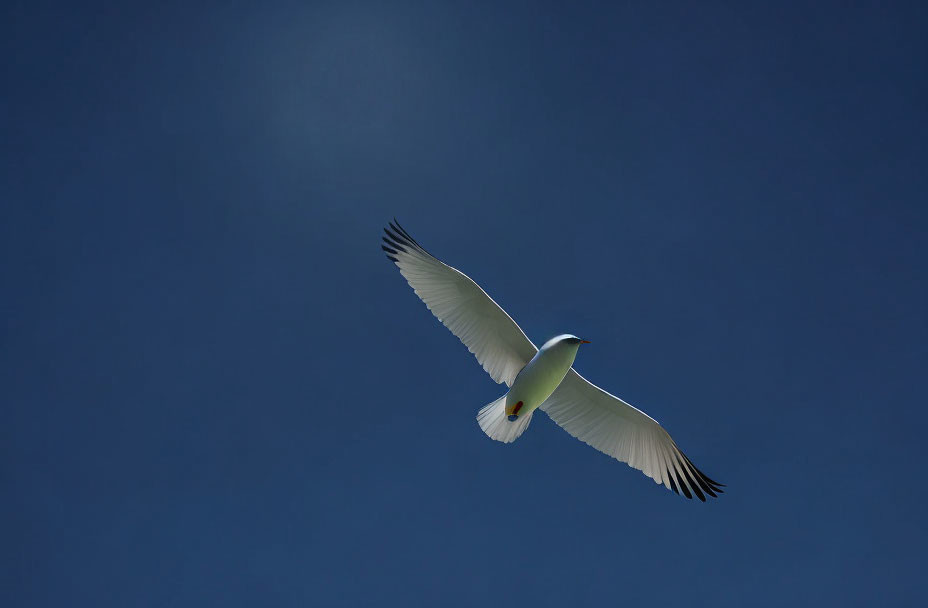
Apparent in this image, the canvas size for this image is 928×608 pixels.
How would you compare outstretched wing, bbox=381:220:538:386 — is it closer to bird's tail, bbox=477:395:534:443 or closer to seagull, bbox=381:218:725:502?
seagull, bbox=381:218:725:502

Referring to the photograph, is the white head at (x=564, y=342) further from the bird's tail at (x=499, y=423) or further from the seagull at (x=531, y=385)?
the bird's tail at (x=499, y=423)

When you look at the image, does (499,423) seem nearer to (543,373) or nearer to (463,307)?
(543,373)

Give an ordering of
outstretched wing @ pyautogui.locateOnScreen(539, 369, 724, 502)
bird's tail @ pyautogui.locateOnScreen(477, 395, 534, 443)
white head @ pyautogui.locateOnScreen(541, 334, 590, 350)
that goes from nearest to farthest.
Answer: white head @ pyautogui.locateOnScreen(541, 334, 590, 350) → bird's tail @ pyautogui.locateOnScreen(477, 395, 534, 443) → outstretched wing @ pyautogui.locateOnScreen(539, 369, 724, 502)

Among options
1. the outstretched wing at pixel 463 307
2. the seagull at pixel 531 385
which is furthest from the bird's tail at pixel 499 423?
the outstretched wing at pixel 463 307

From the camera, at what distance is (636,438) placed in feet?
40.5

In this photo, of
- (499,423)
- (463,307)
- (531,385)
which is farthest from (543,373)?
(463,307)

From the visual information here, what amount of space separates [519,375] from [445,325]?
140cm

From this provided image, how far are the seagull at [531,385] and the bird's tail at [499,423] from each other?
1 centimetres

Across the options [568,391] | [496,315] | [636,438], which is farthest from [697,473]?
[496,315]

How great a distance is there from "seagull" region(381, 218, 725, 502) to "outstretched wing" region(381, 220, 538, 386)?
1 cm

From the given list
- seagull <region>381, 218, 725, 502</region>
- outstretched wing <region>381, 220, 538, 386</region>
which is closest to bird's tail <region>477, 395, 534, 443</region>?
seagull <region>381, 218, 725, 502</region>

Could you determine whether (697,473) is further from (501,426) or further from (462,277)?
(462,277)

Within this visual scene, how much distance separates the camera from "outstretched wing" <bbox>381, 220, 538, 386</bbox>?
459 inches

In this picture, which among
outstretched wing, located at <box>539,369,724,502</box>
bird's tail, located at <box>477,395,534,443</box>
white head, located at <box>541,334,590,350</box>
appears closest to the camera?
white head, located at <box>541,334,590,350</box>
